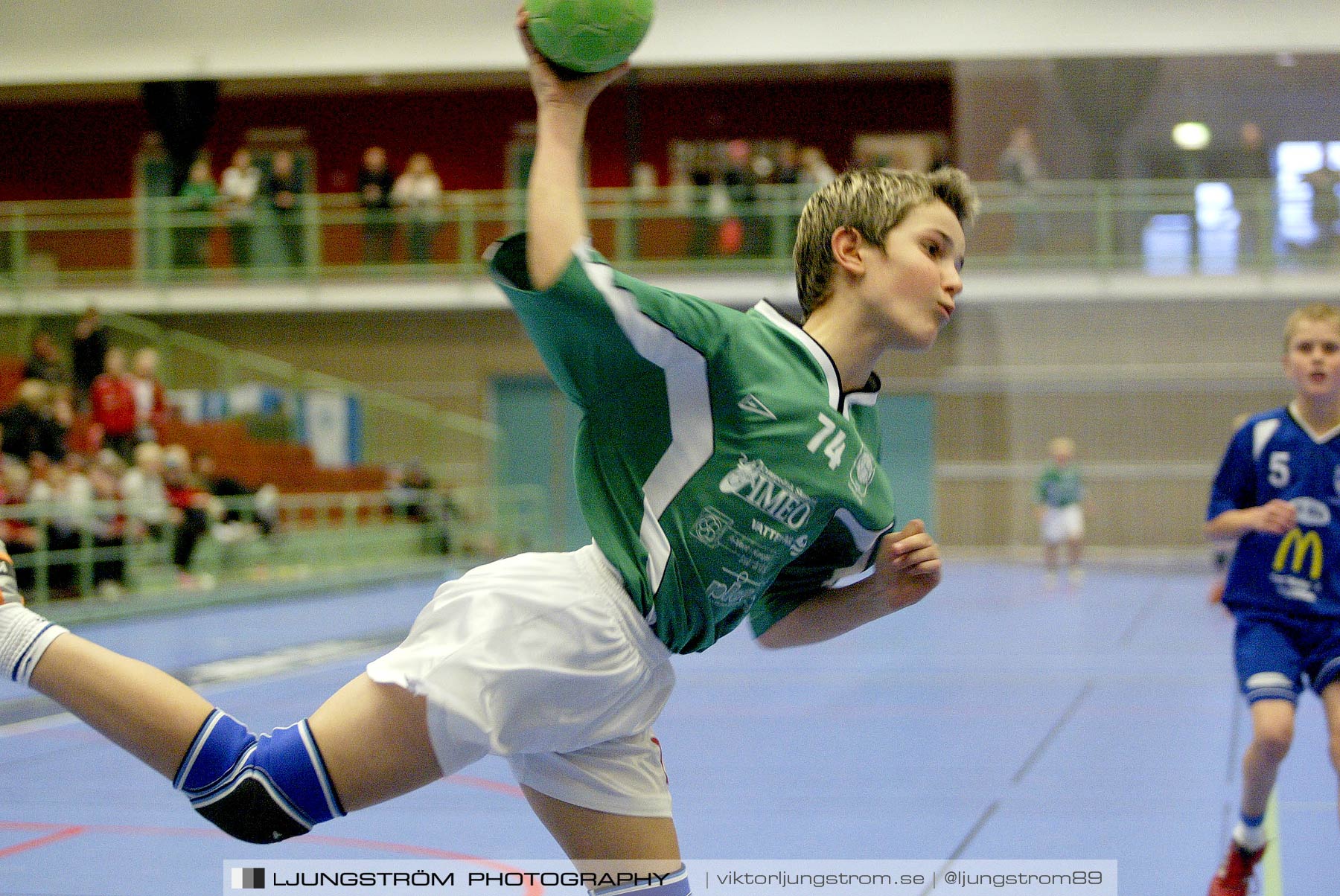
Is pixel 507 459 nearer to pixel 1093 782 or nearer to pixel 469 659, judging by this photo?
pixel 1093 782

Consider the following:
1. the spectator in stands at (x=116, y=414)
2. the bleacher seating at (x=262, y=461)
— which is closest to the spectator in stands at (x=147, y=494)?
the spectator in stands at (x=116, y=414)

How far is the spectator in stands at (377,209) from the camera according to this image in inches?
698

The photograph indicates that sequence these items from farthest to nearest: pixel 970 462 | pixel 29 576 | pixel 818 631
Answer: pixel 970 462, pixel 29 576, pixel 818 631

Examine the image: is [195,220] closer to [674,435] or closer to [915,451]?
[915,451]

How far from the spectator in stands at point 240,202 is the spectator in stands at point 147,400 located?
16.1ft

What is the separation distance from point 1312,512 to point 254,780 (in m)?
3.30

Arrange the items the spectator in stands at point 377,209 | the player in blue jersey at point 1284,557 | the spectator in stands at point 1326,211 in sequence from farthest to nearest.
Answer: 1. the spectator in stands at point 377,209
2. the spectator in stands at point 1326,211
3. the player in blue jersey at point 1284,557

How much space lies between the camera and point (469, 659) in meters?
1.89

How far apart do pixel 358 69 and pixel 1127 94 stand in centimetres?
1043

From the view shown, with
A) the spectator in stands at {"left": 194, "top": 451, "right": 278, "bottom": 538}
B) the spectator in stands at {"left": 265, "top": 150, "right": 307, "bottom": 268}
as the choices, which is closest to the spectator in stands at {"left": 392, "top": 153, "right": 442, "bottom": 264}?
the spectator in stands at {"left": 265, "top": 150, "right": 307, "bottom": 268}

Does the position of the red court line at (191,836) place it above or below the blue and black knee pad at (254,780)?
below

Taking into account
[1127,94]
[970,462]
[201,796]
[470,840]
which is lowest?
[970,462]

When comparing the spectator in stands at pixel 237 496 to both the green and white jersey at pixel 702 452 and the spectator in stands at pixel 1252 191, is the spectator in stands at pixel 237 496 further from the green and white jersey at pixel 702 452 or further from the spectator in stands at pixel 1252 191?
the spectator in stands at pixel 1252 191

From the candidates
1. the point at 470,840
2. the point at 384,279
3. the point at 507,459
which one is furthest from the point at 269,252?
the point at 470,840
